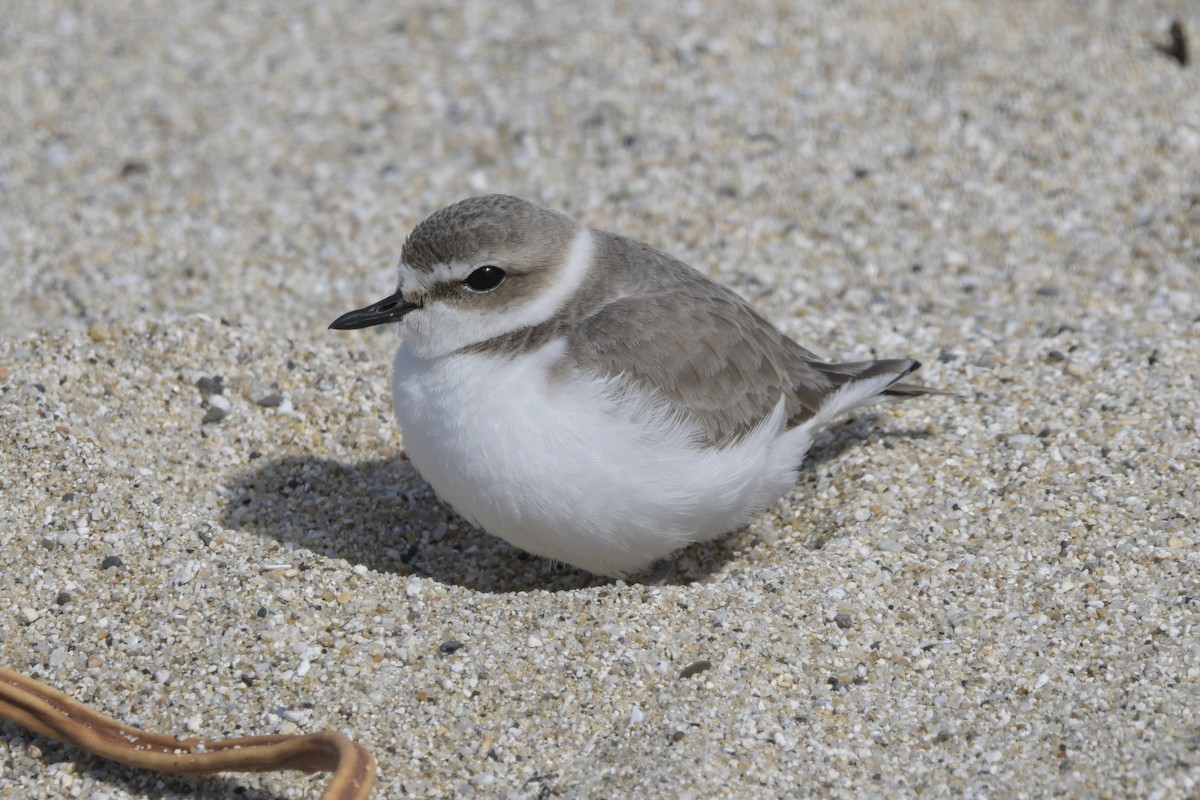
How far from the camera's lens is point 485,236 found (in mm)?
4367

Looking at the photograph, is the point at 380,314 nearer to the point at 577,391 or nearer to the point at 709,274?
the point at 577,391

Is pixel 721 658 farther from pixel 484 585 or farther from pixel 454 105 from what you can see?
pixel 454 105

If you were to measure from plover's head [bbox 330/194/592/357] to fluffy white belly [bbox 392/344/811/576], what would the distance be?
0.12 m

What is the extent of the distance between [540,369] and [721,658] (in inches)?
43.2

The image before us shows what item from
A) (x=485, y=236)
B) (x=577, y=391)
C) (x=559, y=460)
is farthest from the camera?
(x=485, y=236)

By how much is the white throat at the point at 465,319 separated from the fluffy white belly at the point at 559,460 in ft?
0.19

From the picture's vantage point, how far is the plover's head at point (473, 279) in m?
4.37

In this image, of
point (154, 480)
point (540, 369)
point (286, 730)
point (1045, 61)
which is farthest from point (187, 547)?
point (1045, 61)

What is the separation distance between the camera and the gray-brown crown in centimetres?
435

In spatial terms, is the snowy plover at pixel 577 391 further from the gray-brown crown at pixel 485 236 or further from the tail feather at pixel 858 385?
the tail feather at pixel 858 385

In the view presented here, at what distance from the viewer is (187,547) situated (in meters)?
4.41

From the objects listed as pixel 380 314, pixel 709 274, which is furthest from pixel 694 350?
pixel 709 274

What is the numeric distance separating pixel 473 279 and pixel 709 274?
7.52 ft

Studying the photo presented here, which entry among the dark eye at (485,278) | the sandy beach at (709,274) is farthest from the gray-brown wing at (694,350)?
the sandy beach at (709,274)
